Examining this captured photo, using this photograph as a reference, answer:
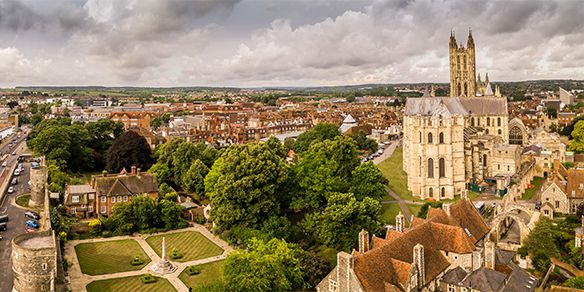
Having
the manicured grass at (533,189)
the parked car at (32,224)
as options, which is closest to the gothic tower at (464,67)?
the manicured grass at (533,189)

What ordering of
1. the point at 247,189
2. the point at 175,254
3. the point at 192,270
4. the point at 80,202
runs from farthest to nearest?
the point at 80,202
the point at 247,189
the point at 175,254
the point at 192,270

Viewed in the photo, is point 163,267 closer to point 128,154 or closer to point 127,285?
point 127,285

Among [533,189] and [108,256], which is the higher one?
[533,189]

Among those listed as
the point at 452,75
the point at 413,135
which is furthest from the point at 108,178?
the point at 452,75

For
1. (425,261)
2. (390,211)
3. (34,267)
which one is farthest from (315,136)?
(34,267)

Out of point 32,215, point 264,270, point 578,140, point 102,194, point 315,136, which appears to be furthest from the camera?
point 315,136

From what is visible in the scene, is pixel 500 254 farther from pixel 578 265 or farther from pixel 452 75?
pixel 452 75
